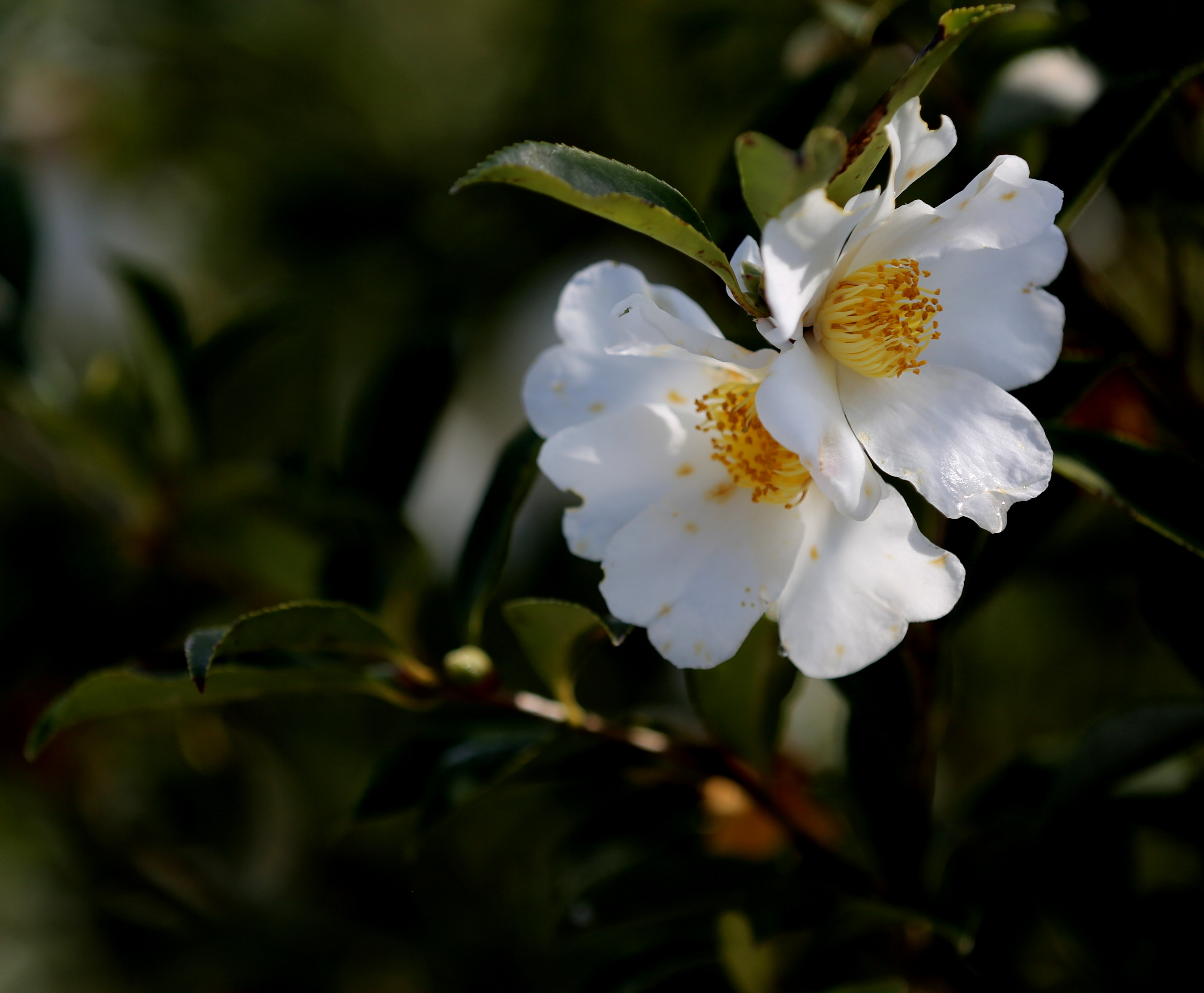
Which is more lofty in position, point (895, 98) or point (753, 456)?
point (895, 98)

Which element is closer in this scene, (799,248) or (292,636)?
(799,248)

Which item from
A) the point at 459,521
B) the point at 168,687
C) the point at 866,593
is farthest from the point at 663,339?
the point at 459,521

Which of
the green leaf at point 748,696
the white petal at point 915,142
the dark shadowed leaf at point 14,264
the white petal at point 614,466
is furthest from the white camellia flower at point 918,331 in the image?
the dark shadowed leaf at point 14,264

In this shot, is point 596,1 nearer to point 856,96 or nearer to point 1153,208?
point 856,96

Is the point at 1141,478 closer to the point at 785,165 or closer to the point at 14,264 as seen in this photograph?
the point at 785,165

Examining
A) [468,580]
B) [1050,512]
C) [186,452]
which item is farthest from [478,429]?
[1050,512]

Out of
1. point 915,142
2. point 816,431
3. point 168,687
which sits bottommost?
point 168,687
